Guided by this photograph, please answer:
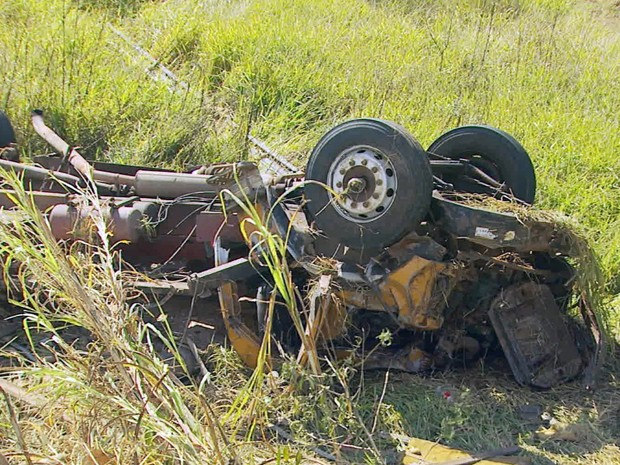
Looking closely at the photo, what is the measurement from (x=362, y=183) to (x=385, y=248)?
375 mm

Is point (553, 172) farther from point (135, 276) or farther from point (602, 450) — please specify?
point (135, 276)

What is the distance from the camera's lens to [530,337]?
13.8ft

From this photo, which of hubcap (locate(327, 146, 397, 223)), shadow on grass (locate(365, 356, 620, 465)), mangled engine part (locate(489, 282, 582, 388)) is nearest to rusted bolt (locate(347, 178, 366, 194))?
hubcap (locate(327, 146, 397, 223))

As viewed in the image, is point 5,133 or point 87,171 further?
point 5,133

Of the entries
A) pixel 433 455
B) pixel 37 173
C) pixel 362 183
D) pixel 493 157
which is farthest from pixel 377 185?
pixel 37 173

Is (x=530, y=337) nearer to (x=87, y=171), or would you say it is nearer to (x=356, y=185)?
(x=356, y=185)

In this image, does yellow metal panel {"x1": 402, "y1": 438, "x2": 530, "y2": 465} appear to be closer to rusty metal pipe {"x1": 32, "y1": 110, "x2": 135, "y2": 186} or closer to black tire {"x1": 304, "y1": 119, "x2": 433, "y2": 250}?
black tire {"x1": 304, "y1": 119, "x2": 433, "y2": 250}

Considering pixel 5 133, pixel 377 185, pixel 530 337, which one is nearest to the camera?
pixel 377 185

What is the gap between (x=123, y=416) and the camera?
280cm

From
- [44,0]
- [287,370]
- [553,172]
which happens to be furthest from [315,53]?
[287,370]

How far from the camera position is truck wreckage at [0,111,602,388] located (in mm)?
3873

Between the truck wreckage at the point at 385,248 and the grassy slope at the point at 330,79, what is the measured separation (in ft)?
5.50

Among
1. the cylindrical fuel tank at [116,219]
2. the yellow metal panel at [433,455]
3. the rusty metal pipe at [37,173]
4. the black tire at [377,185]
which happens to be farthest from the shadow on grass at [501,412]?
the rusty metal pipe at [37,173]

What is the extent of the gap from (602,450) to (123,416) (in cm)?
235
